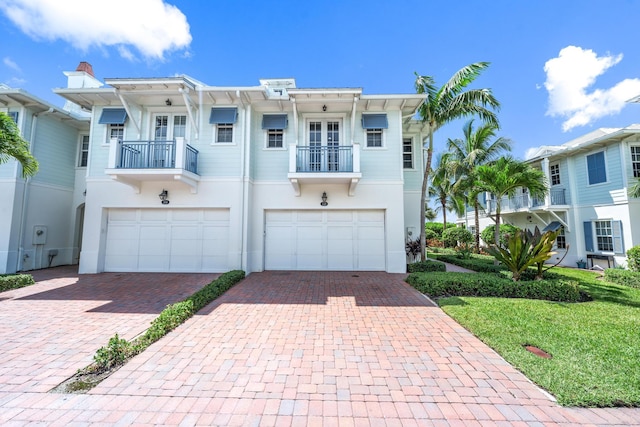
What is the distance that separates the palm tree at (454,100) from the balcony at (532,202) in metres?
6.76

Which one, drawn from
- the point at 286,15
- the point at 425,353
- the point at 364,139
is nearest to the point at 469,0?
the point at 364,139

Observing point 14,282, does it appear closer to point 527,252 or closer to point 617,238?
point 527,252

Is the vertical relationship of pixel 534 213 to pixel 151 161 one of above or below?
below

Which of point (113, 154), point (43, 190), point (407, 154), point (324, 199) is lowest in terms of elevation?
point (324, 199)

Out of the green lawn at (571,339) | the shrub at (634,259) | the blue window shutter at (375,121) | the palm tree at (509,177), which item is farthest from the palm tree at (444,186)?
the green lawn at (571,339)

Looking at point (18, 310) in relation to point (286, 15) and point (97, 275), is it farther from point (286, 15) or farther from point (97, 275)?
point (286, 15)

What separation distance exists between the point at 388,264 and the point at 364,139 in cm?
512

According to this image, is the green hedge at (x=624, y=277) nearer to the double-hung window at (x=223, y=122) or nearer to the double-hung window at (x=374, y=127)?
the double-hung window at (x=374, y=127)

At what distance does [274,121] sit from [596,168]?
15.7 m

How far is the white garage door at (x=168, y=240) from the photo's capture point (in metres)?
10.0

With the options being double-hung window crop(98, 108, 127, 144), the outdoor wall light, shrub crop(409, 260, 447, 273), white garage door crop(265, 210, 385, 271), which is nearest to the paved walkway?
white garage door crop(265, 210, 385, 271)

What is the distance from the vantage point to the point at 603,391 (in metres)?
2.89

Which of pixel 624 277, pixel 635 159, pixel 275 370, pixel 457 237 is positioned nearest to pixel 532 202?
pixel 635 159

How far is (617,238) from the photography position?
11805mm
